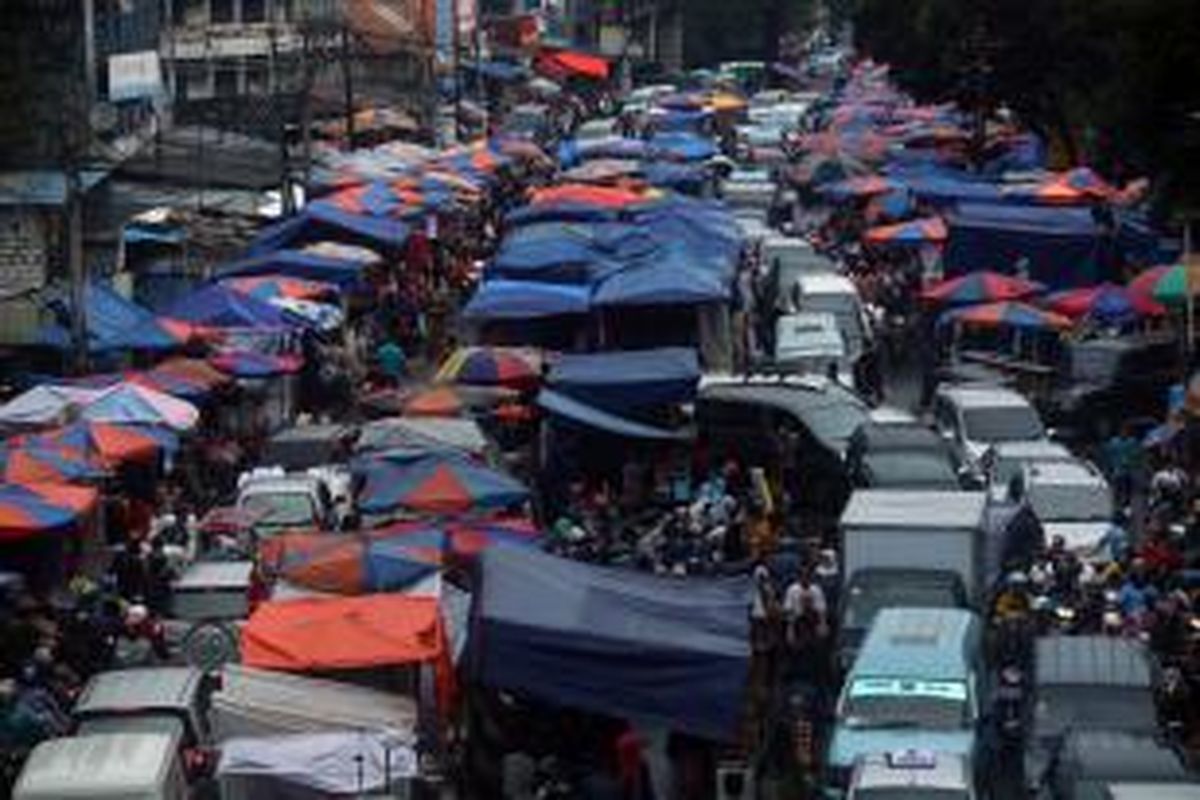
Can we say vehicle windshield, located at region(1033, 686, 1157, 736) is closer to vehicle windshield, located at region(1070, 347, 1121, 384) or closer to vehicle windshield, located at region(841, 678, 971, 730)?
vehicle windshield, located at region(841, 678, 971, 730)

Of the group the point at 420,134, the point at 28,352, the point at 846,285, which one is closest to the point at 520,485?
the point at 28,352

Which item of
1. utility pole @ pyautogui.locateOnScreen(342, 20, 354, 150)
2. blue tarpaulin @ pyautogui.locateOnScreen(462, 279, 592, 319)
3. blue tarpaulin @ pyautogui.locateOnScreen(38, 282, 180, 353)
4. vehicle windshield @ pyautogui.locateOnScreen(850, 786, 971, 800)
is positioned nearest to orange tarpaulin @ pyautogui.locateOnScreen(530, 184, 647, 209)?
blue tarpaulin @ pyautogui.locateOnScreen(462, 279, 592, 319)

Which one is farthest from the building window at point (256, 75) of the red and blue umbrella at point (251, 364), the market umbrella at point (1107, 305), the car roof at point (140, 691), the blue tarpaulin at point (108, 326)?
the car roof at point (140, 691)

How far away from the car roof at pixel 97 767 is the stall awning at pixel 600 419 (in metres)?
12.7

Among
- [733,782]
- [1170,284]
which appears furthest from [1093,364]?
[733,782]

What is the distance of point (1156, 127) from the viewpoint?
29.6 m

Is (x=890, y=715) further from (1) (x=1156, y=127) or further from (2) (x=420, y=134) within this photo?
(2) (x=420, y=134)

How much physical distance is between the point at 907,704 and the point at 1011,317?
58.8 ft

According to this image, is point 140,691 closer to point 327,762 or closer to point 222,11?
point 327,762

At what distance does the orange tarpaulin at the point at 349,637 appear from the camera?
1991 centimetres

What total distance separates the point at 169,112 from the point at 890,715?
48152mm

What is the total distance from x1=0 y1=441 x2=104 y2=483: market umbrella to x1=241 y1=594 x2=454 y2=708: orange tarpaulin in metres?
6.63

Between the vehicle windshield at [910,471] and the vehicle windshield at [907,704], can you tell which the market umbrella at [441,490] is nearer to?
the vehicle windshield at [910,471]

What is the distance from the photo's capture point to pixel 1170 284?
120 feet
